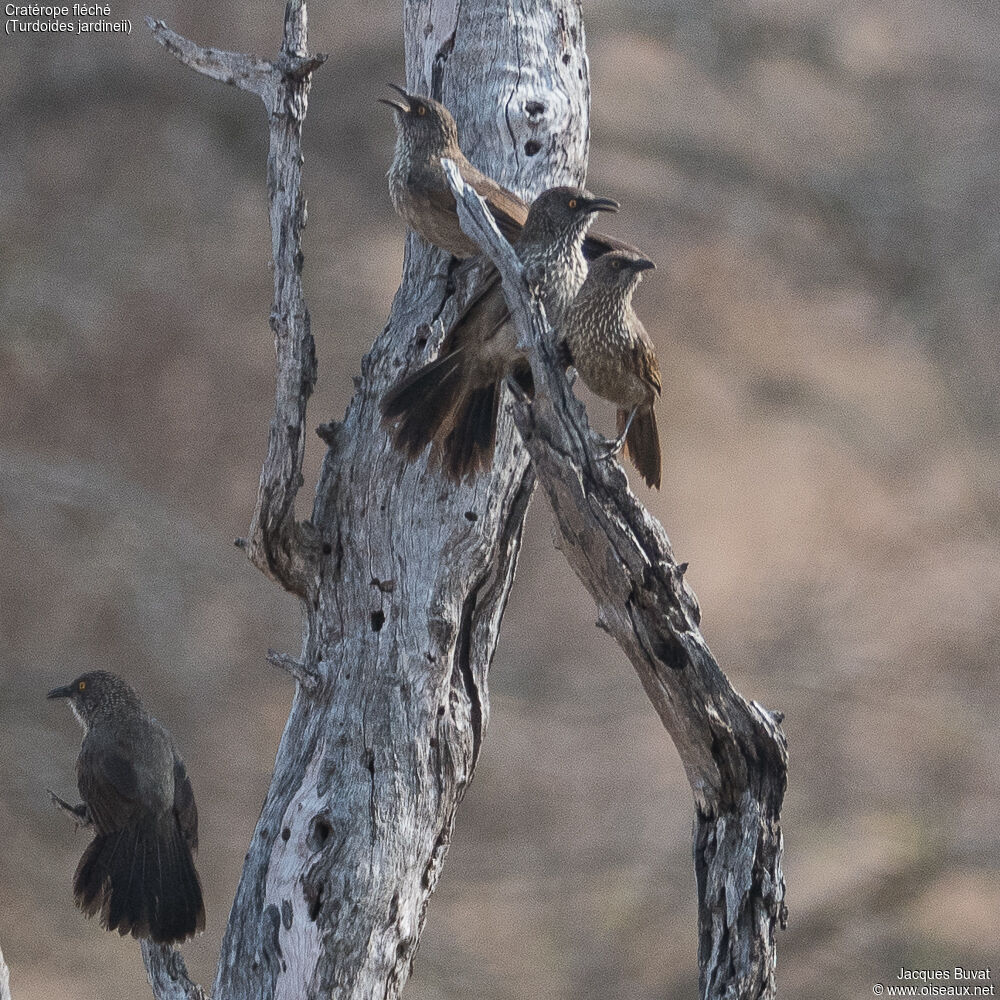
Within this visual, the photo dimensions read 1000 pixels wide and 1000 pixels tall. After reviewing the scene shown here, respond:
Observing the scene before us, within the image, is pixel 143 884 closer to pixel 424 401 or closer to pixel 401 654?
pixel 401 654

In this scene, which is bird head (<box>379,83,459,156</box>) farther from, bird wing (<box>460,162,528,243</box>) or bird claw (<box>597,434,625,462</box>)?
bird claw (<box>597,434,625,462</box>)

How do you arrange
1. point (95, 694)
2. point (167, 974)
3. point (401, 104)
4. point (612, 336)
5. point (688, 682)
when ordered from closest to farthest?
1. point (688, 682)
2. point (612, 336)
3. point (167, 974)
4. point (401, 104)
5. point (95, 694)

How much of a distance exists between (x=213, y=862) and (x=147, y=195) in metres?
3.91

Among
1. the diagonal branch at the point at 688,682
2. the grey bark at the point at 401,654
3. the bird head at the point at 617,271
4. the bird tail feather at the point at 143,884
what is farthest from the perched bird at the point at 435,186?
the bird tail feather at the point at 143,884

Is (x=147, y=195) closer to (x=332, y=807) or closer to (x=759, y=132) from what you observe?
(x=759, y=132)

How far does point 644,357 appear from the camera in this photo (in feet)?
10.1

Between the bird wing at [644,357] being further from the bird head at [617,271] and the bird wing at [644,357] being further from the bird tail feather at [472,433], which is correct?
the bird tail feather at [472,433]

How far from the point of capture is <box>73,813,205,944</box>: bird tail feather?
11.3 feet

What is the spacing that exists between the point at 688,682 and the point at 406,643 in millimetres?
1090

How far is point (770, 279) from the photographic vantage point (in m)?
8.27

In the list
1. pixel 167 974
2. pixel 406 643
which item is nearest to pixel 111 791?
pixel 167 974

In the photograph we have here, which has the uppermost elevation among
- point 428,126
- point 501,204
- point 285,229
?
point 428,126

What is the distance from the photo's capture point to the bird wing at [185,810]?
3729mm

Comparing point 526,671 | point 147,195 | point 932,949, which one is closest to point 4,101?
point 147,195
